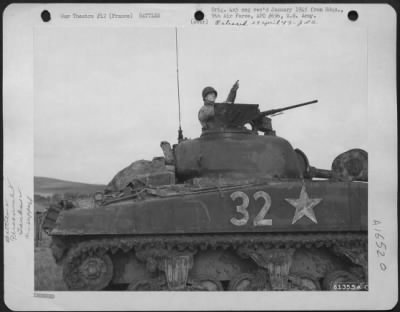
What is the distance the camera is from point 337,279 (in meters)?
21.0

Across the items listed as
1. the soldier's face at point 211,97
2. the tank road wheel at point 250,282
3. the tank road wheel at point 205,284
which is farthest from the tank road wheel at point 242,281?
the soldier's face at point 211,97

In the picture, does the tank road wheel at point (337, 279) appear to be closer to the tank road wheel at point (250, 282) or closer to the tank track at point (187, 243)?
the tank track at point (187, 243)

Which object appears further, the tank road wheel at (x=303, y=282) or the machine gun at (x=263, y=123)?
the machine gun at (x=263, y=123)

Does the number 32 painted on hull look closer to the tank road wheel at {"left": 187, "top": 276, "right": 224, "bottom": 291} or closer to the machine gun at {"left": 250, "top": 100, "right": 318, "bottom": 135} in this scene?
the tank road wheel at {"left": 187, "top": 276, "right": 224, "bottom": 291}

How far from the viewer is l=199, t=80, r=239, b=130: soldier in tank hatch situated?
21.4 metres

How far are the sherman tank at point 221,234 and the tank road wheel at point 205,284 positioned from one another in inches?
0.7

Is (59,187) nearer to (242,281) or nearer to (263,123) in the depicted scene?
(242,281)

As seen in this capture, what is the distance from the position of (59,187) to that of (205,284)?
120 inches

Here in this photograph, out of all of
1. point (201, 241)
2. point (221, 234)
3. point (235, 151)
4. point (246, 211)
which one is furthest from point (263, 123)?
point (201, 241)

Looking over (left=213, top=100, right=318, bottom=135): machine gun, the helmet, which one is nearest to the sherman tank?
(left=213, top=100, right=318, bottom=135): machine gun

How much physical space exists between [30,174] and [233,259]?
3.87 meters

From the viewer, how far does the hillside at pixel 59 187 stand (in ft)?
67.0

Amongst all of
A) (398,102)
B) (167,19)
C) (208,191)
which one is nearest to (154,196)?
(208,191)

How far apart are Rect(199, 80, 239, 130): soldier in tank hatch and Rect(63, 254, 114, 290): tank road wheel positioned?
3.15 meters
